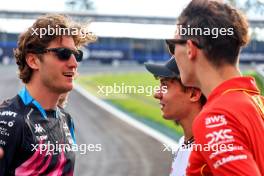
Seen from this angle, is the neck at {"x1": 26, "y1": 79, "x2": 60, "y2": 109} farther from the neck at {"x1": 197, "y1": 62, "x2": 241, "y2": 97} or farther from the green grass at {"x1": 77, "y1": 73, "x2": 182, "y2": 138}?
the green grass at {"x1": 77, "y1": 73, "x2": 182, "y2": 138}

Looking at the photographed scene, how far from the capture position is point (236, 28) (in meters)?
2.40

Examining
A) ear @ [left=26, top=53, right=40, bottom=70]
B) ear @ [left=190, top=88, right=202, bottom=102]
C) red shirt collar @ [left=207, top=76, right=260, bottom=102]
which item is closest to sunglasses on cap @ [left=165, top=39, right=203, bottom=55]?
red shirt collar @ [left=207, top=76, right=260, bottom=102]

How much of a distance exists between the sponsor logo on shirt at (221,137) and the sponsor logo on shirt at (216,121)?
0.10ft

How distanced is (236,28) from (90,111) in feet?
67.4

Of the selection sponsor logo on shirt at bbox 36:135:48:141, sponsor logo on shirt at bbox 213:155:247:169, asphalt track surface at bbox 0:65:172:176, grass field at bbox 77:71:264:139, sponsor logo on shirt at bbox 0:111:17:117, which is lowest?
sponsor logo on shirt at bbox 213:155:247:169

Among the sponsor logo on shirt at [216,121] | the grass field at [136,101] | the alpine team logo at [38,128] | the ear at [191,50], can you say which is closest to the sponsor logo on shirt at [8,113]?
the alpine team logo at [38,128]

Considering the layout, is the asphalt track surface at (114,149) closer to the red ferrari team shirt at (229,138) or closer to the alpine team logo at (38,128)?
the alpine team logo at (38,128)

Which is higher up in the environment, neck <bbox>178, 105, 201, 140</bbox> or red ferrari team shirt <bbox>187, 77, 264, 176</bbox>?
neck <bbox>178, 105, 201, 140</bbox>

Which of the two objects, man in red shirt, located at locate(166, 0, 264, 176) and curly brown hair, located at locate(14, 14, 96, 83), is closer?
man in red shirt, located at locate(166, 0, 264, 176)

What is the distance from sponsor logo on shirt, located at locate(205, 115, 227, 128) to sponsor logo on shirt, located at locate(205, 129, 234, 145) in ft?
0.10

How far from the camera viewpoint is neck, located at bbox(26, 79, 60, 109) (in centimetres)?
379

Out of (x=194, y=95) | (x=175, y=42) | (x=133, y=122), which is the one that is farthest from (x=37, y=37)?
(x=133, y=122)

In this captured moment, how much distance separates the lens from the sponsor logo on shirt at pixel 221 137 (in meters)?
2.08

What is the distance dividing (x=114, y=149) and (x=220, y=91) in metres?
13.3
